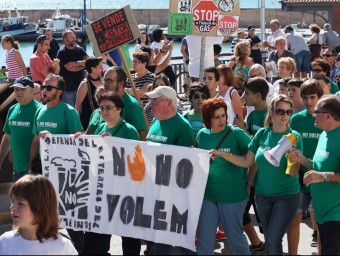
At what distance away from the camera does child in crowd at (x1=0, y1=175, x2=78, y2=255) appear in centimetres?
504

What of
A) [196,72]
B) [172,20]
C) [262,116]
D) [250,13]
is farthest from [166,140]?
[250,13]

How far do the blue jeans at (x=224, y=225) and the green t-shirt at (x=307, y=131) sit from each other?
3.56ft

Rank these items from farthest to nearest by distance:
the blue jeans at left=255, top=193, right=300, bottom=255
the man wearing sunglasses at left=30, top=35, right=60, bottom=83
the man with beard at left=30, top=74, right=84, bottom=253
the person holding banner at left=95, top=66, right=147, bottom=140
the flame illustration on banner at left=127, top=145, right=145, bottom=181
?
the man wearing sunglasses at left=30, top=35, right=60, bottom=83 → the person holding banner at left=95, top=66, right=147, bottom=140 → the man with beard at left=30, top=74, right=84, bottom=253 → the flame illustration on banner at left=127, top=145, right=145, bottom=181 → the blue jeans at left=255, top=193, right=300, bottom=255

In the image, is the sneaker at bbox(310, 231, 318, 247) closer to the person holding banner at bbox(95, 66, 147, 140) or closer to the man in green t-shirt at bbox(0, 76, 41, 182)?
the person holding banner at bbox(95, 66, 147, 140)

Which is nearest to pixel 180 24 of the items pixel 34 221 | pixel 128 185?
pixel 128 185

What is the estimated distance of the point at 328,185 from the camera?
6809mm

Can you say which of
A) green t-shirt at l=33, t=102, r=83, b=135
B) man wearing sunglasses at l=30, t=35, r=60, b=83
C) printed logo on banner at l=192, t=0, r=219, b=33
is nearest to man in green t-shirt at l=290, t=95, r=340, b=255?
green t-shirt at l=33, t=102, r=83, b=135

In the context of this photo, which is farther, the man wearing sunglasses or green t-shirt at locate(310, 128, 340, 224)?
the man wearing sunglasses

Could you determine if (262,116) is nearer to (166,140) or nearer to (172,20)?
(166,140)

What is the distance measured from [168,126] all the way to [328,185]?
1.55m

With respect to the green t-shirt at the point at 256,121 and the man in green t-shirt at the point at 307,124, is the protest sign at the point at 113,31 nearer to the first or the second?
the green t-shirt at the point at 256,121

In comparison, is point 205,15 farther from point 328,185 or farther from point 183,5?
point 328,185

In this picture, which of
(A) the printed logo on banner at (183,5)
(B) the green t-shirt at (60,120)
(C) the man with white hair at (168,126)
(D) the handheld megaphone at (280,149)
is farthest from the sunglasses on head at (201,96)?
(A) the printed logo on banner at (183,5)

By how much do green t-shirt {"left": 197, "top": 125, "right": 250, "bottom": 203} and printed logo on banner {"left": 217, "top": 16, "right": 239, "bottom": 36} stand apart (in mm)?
6396
